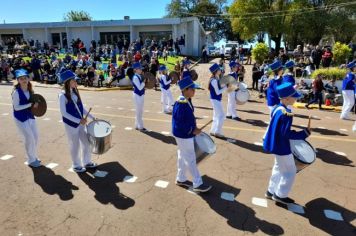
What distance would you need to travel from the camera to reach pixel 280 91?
576cm

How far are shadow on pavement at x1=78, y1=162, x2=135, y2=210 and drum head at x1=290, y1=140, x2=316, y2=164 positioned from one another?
2.85m

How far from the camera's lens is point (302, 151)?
5988mm

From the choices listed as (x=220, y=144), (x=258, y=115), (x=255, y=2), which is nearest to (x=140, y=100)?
(x=220, y=144)

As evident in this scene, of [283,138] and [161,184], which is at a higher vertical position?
[283,138]

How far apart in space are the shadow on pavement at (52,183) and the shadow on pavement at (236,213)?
2426 mm

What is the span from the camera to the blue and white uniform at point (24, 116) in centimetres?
725

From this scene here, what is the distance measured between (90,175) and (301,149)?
13.5 ft

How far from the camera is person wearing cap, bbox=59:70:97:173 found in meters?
6.92

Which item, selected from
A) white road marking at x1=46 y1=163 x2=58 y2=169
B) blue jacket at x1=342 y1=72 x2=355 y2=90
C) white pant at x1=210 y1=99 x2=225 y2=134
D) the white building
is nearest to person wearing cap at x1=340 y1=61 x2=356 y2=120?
blue jacket at x1=342 y1=72 x2=355 y2=90

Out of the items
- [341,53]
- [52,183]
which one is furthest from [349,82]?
[341,53]

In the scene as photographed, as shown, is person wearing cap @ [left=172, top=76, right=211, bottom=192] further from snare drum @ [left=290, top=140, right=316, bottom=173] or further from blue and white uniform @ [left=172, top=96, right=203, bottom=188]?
snare drum @ [left=290, top=140, right=316, bottom=173]

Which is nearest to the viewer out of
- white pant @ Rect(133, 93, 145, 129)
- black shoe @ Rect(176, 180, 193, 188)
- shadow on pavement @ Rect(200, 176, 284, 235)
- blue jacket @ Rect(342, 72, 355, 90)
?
shadow on pavement @ Rect(200, 176, 284, 235)

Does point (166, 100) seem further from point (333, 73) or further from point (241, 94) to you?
point (333, 73)

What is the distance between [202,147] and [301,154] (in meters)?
1.66
